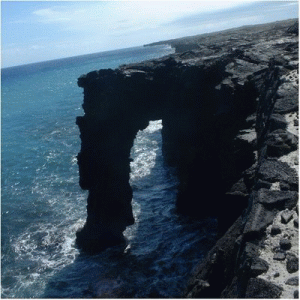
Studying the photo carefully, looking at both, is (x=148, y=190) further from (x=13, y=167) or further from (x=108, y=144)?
(x=13, y=167)

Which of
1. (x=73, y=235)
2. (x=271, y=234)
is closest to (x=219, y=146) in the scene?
(x=271, y=234)

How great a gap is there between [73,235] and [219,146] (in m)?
14.4

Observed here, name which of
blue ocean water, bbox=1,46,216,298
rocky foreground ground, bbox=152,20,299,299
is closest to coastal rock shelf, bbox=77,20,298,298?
rocky foreground ground, bbox=152,20,299,299

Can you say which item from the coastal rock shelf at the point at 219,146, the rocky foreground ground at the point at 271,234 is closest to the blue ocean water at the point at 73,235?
the coastal rock shelf at the point at 219,146

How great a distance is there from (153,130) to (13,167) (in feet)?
70.3

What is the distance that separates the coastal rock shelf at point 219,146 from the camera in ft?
24.6

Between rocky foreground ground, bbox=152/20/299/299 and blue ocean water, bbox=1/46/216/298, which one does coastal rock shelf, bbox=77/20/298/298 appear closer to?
rocky foreground ground, bbox=152/20/299/299

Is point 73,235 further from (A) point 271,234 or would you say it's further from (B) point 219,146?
(A) point 271,234

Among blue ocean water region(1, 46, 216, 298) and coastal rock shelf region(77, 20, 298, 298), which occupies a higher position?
coastal rock shelf region(77, 20, 298, 298)

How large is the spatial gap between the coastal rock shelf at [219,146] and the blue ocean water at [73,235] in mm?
1990

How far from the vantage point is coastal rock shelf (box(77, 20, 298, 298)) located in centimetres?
750

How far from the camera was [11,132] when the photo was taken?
68.2m

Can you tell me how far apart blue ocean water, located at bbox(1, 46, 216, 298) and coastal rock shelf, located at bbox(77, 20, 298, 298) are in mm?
1990

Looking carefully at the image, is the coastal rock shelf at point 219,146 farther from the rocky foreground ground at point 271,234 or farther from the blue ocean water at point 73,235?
the blue ocean water at point 73,235
